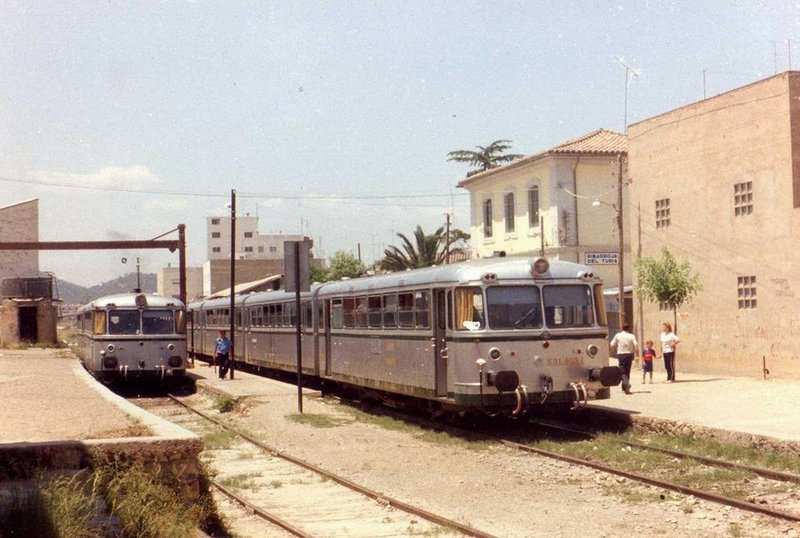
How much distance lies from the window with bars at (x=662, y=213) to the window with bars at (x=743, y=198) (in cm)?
341

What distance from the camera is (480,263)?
1522cm

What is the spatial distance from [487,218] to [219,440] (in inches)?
1195

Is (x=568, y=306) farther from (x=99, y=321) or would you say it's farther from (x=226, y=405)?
(x=99, y=321)

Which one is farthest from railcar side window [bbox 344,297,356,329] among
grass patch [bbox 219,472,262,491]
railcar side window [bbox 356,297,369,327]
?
grass patch [bbox 219,472,262,491]

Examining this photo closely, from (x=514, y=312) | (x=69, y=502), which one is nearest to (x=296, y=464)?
(x=514, y=312)

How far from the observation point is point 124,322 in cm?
2581

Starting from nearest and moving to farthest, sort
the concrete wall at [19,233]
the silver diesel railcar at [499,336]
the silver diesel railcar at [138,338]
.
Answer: the silver diesel railcar at [499,336] → the silver diesel railcar at [138,338] → the concrete wall at [19,233]

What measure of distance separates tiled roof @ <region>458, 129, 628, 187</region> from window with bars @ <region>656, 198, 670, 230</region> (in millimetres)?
8960

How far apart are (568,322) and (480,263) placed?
1.61 meters

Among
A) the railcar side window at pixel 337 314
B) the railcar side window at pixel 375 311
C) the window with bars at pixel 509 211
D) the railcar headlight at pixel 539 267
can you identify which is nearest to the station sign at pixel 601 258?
the window with bars at pixel 509 211

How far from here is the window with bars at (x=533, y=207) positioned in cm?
4081

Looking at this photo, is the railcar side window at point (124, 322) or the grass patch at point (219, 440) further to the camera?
the railcar side window at point (124, 322)

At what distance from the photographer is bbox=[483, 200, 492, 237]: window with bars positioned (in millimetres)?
44750

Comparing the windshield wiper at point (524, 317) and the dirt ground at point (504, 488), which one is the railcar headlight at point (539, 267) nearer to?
the windshield wiper at point (524, 317)
